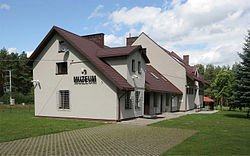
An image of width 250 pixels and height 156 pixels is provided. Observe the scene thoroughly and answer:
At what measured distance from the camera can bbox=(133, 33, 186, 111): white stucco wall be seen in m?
31.1

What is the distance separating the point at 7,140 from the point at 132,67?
12033 mm

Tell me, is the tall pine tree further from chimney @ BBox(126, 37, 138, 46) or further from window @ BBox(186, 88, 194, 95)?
chimney @ BBox(126, 37, 138, 46)

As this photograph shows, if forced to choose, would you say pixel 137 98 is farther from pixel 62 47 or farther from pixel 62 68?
pixel 62 47

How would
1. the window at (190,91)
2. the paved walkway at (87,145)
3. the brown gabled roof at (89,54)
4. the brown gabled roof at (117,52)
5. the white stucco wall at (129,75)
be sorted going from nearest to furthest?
the paved walkway at (87,145) → the brown gabled roof at (89,54) → the white stucco wall at (129,75) → the brown gabled roof at (117,52) → the window at (190,91)

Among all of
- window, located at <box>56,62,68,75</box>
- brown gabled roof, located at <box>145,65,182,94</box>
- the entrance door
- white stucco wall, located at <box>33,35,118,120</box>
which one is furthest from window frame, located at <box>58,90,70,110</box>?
the entrance door

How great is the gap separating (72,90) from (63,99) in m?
1.22

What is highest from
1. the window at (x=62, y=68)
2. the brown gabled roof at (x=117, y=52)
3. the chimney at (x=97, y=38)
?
the chimney at (x=97, y=38)

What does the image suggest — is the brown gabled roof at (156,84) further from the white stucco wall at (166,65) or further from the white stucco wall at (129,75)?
the white stucco wall at (129,75)

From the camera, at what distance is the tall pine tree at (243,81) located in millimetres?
21906

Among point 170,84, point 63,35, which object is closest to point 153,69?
point 170,84

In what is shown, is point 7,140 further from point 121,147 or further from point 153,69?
point 153,69

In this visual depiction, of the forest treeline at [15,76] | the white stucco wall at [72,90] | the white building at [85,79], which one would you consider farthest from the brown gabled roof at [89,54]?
the forest treeline at [15,76]

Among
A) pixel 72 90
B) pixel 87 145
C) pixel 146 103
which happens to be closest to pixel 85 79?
pixel 72 90

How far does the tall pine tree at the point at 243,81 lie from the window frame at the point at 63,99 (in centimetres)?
1413
